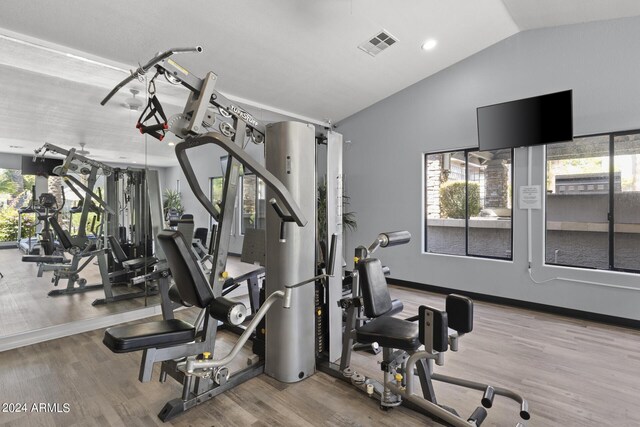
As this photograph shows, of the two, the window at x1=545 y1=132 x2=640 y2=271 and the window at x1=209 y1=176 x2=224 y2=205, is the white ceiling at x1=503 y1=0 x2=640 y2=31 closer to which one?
the window at x1=545 y1=132 x2=640 y2=271

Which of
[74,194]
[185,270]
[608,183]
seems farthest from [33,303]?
[608,183]

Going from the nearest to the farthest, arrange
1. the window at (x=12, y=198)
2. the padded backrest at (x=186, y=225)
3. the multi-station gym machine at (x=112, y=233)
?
Result: the window at (x=12, y=198), the multi-station gym machine at (x=112, y=233), the padded backrest at (x=186, y=225)

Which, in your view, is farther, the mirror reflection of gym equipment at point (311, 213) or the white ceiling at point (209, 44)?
the white ceiling at point (209, 44)

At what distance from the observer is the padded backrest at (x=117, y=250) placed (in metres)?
→ 4.07

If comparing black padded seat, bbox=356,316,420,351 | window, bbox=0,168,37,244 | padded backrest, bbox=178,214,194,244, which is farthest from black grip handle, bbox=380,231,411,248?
window, bbox=0,168,37,244

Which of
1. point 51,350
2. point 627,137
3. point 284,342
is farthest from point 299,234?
point 627,137

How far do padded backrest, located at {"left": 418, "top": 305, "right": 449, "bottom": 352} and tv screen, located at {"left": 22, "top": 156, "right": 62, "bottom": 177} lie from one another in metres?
3.86

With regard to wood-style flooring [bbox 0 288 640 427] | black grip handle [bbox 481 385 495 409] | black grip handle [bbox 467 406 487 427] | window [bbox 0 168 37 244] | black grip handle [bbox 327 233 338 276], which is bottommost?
wood-style flooring [bbox 0 288 640 427]

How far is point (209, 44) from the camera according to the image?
344 cm

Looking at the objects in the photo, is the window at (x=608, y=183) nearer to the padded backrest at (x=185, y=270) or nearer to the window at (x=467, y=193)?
the window at (x=467, y=193)

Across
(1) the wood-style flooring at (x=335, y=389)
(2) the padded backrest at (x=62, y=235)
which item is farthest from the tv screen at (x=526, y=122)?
(2) the padded backrest at (x=62, y=235)

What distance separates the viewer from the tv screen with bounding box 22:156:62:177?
334cm

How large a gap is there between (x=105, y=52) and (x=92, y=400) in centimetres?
299

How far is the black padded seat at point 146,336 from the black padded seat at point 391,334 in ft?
3.20
